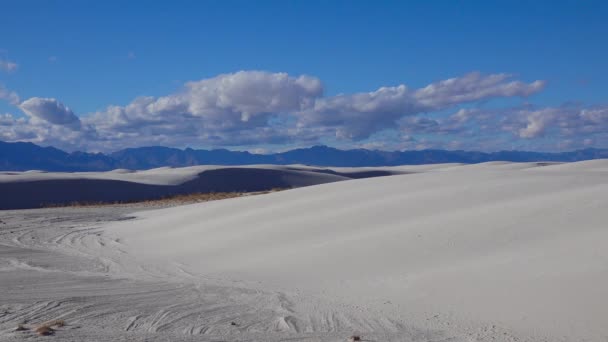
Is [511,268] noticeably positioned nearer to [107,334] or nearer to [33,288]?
[107,334]

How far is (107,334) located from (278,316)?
216cm

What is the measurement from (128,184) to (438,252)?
47096mm

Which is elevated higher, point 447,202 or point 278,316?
point 447,202

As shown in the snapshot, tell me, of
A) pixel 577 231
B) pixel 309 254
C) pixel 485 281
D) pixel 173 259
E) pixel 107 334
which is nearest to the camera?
pixel 107 334

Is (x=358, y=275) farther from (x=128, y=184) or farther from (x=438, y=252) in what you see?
(x=128, y=184)

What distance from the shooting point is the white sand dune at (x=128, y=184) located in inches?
1755

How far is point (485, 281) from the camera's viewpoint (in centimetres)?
828

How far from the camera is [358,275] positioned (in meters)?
9.86

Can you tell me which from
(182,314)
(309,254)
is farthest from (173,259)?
(182,314)

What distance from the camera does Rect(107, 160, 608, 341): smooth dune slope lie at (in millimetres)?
7371

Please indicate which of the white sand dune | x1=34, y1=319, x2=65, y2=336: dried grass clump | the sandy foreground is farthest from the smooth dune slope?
the white sand dune

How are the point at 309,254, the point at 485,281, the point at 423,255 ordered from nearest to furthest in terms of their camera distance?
the point at 485,281
the point at 423,255
the point at 309,254

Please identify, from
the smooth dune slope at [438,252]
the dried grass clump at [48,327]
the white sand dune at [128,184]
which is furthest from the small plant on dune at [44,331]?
the white sand dune at [128,184]

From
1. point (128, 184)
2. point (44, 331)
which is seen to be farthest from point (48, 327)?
point (128, 184)
